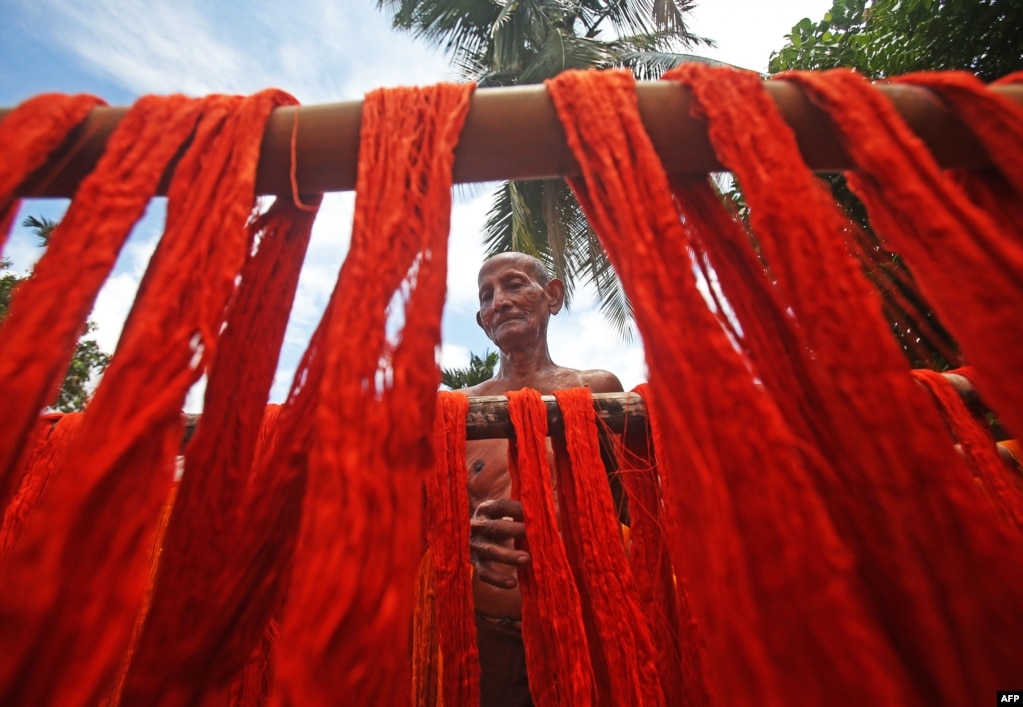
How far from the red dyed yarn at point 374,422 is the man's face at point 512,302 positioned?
1.70 meters

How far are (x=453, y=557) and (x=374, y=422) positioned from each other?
92 cm

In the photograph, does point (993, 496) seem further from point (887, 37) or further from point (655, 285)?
point (887, 37)

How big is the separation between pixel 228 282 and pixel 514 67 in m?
7.50

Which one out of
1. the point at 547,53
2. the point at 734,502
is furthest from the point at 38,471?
the point at 547,53

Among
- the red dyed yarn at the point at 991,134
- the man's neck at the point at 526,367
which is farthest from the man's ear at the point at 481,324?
the red dyed yarn at the point at 991,134

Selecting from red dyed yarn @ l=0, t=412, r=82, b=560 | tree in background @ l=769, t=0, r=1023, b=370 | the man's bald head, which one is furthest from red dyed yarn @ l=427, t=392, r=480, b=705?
tree in background @ l=769, t=0, r=1023, b=370

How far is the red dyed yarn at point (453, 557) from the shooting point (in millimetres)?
1170

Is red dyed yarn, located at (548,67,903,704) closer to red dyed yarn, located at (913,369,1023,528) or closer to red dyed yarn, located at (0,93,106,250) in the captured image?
red dyed yarn, located at (0,93,106,250)

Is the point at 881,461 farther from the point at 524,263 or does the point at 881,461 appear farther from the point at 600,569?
the point at 524,263

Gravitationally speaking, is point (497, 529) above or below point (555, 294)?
below

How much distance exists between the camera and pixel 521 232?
628cm

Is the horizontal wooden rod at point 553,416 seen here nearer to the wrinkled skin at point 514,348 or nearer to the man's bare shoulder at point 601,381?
the wrinkled skin at point 514,348

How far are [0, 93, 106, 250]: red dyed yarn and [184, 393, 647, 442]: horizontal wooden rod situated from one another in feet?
3.19

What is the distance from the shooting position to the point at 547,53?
20.1 ft
